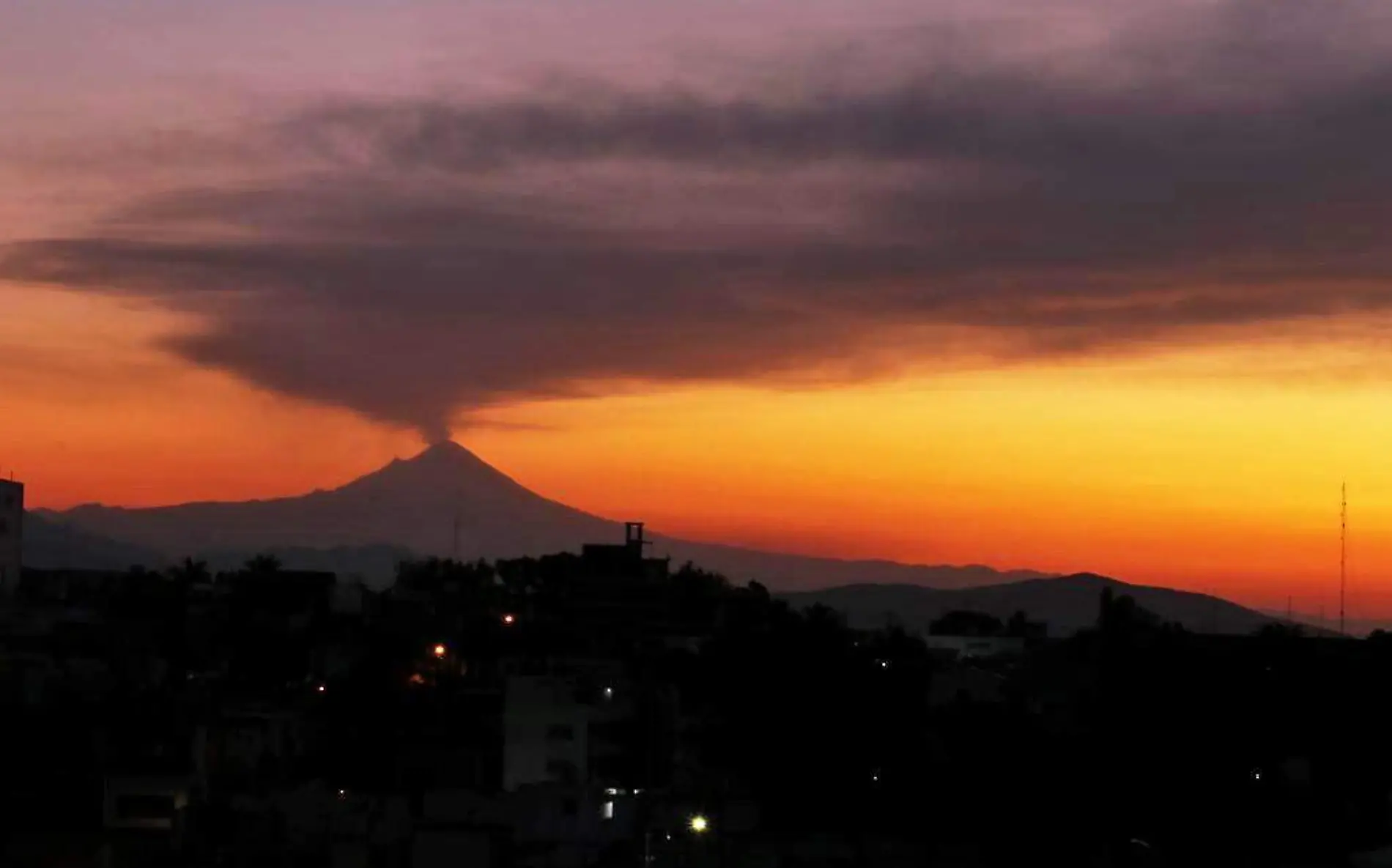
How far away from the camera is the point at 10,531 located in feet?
318

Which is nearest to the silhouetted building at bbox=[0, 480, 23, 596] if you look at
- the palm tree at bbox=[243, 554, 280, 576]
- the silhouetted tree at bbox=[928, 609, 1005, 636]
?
the palm tree at bbox=[243, 554, 280, 576]

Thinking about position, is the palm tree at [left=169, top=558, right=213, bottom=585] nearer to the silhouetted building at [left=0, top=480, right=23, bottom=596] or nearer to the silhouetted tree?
the silhouetted building at [left=0, top=480, right=23, bottom=596]

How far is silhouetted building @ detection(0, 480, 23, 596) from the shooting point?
316ft

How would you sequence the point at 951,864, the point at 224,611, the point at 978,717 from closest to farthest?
1. the point at 951,864
2. the point at 978,717
3. the point at 224,611

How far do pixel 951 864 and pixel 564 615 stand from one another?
1626 inches

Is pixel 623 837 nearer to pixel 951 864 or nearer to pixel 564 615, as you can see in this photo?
pixel 951 864

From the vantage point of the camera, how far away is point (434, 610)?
7431 cm

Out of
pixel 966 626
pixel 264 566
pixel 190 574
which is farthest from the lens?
pixel 966 626

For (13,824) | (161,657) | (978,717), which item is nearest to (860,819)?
(978,717)

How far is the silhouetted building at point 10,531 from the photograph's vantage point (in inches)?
3792

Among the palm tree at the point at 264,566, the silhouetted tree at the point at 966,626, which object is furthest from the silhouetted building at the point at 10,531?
the silhouetted tree at the point at 966,626

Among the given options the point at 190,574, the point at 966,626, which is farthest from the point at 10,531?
the point at 966,626

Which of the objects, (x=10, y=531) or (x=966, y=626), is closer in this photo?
(x=10, y=531)

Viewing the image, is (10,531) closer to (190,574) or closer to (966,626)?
(190,574)
